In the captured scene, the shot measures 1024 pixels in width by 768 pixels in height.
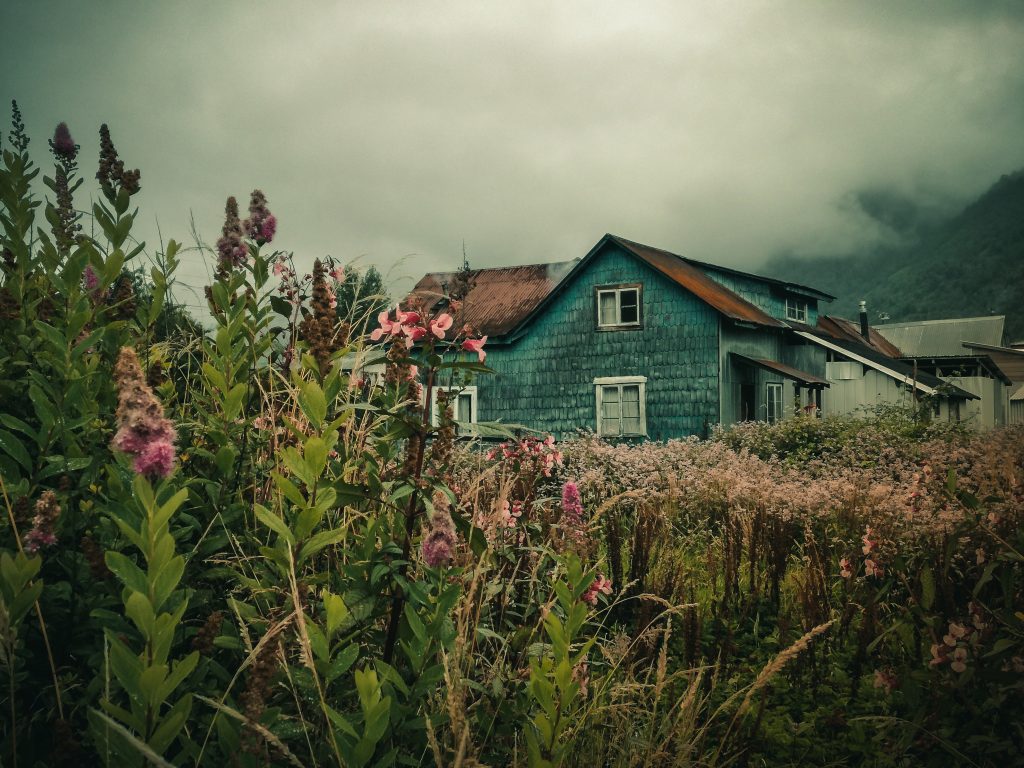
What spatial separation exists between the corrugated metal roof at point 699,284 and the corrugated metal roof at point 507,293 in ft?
9.56

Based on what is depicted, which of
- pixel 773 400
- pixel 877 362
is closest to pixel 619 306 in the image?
pixel 773 400

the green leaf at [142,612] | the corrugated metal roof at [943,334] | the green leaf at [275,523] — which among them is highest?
the corrugated metal roof at [943,334]

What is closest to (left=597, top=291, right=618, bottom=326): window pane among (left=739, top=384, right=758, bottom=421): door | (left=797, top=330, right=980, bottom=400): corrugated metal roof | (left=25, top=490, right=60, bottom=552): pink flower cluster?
(left=739, top=384, right=758, bottom=421): door

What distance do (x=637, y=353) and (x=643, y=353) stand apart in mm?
164

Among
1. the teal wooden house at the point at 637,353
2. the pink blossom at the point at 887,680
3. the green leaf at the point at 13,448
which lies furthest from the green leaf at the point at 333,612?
the teal wooden house at the point at 637,353

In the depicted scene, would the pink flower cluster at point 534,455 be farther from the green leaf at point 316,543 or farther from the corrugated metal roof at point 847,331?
the corrugated metal roof at point 847,331

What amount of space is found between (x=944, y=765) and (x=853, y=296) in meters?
186

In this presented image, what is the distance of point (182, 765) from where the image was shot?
169 cm

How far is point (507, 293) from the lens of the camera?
2097 centimetres

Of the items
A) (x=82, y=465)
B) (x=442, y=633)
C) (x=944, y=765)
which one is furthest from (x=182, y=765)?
(x=944, y=765)

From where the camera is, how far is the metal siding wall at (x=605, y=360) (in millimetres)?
16344

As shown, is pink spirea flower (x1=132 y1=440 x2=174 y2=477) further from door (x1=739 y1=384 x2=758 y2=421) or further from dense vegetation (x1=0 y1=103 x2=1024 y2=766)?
door (x1=739 y1=384 x2=758 y2=421)

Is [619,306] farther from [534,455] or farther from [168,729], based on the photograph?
[168,729]

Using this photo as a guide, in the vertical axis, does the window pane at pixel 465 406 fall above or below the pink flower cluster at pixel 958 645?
above
